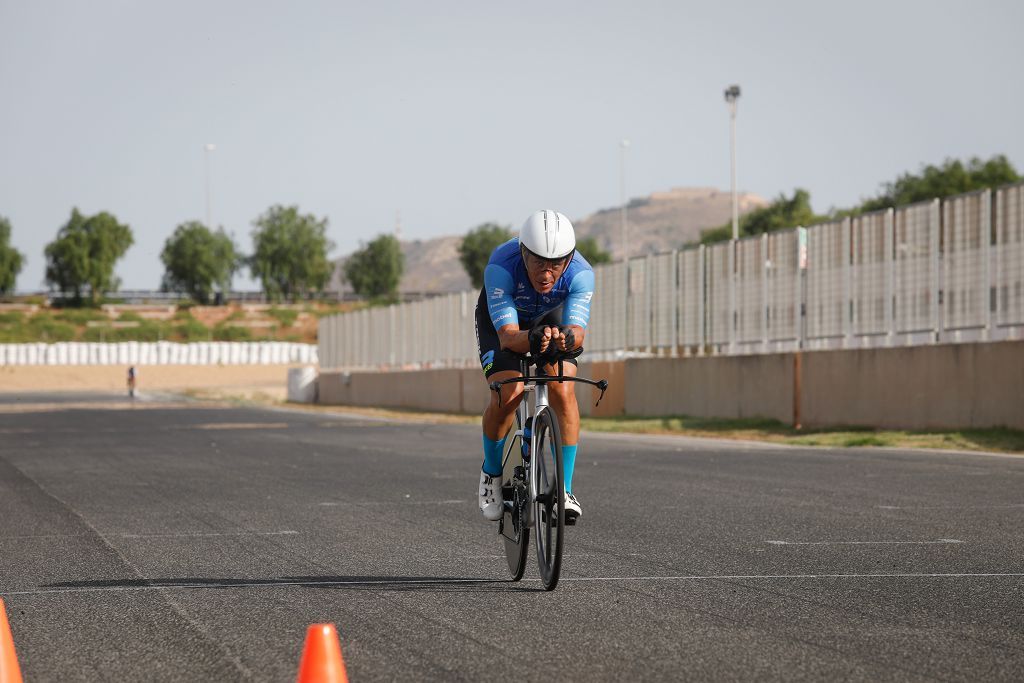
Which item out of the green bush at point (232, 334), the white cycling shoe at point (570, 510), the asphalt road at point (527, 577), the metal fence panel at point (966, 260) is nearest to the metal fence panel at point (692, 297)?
the metal fence panel at point (966, 260)

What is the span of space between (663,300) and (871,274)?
302 inches

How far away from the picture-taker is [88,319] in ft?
399

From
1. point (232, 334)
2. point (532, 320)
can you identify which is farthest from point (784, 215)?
→ point (532, 320)

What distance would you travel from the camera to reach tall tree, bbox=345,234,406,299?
160125 millimetres

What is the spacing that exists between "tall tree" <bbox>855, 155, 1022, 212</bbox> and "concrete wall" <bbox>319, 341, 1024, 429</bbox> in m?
66.2

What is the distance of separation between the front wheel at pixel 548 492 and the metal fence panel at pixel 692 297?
22.1 m

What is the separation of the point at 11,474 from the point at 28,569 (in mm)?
8743

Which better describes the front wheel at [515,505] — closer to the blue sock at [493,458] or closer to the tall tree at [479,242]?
the blue sock at [493,458]

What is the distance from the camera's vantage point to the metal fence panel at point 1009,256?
20375 millimetres

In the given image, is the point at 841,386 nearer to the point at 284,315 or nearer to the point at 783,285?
the point at 783,285

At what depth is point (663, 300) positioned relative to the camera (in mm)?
30859

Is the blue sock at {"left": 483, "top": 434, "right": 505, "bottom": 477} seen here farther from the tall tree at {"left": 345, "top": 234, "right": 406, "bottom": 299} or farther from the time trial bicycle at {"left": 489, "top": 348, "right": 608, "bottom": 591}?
the tall tree at {"left": 345, "top": 234, "right": 406, "bottom": 299}

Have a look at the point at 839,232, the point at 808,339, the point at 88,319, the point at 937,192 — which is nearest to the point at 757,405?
the point at 808,339

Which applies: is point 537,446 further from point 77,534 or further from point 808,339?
point 808,339
